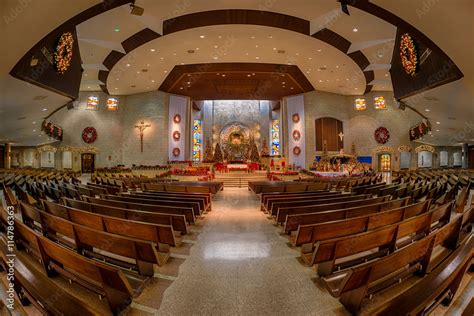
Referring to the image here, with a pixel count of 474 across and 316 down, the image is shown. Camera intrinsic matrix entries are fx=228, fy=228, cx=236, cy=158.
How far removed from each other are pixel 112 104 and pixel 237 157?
14.5m

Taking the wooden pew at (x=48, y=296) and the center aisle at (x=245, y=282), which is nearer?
the wooden pew at (x=48, y=296)

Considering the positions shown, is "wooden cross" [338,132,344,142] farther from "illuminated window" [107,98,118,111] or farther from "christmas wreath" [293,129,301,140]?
"illuminated window" [107,98,118,111]

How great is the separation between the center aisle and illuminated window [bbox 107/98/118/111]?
22.2 meters

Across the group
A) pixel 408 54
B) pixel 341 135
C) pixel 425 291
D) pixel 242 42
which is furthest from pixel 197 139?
pixel 425 291

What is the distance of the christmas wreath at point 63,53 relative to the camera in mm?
8391

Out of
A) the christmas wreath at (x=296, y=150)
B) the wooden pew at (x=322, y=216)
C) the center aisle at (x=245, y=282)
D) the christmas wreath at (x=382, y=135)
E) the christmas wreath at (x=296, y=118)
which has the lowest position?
the center aisle at (x=245, y=282)

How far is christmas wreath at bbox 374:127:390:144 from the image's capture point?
21.8 metres

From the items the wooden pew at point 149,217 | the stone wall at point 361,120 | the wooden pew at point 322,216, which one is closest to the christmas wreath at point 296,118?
the stone wall at point 361,120

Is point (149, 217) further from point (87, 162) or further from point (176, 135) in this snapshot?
point (87, 162)

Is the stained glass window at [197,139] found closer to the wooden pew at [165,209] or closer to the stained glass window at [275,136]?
the stained glass window at [275,136]

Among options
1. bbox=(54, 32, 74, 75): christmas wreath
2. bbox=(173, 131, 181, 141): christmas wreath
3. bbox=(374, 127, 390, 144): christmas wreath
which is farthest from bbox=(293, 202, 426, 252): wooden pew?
bbox=(374, 127, 390, 144): christmas wreath

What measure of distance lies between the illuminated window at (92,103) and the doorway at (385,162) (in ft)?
90.7

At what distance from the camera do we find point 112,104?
2189cm

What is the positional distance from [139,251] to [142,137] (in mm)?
21017
